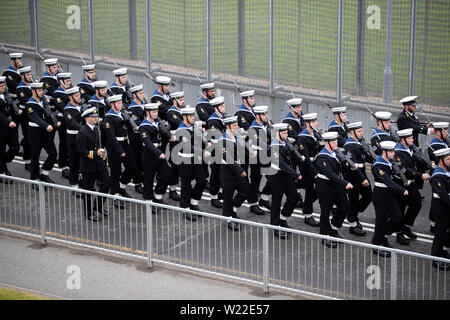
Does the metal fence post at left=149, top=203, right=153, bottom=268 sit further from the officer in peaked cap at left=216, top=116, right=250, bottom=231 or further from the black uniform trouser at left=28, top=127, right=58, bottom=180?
the black uniform trouser at left=28, top=127, right=58, bottom=180

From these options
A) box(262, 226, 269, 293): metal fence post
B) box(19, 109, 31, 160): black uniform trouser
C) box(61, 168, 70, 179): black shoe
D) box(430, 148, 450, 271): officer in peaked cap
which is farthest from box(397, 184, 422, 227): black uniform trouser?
box(19, 109, 31, 160): black uniform trouser

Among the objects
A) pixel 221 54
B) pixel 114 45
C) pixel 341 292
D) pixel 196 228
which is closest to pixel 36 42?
pixel 114 45

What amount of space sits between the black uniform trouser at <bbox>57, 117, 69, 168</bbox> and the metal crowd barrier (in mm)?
3388

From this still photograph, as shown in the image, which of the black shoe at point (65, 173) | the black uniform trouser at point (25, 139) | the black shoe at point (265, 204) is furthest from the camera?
the black uniform trouser at point (25, 139)

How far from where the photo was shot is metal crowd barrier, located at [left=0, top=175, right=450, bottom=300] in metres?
11.6

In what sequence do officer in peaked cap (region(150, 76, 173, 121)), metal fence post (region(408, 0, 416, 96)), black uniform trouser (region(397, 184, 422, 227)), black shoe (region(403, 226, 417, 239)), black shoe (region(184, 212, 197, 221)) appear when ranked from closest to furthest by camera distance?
1. black shoe (region(184, 212, 197, 221))
2. black uniform trouser (region(397, 184, 422, 227))
3. black shoe (region(403, 226, 417, 239))
4. officer in peaked cap (region(150, 76, 173, 121))
5. metal fence post (region(408, 0, 416, 96))

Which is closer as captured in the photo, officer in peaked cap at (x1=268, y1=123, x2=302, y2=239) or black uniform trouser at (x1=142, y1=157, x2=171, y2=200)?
officer in peaked cap at (x1=268, y1=123, x2=302, y2=239)

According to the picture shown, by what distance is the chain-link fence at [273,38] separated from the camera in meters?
18.9

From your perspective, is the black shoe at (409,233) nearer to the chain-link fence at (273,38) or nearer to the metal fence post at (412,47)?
the chain-link fence at (273,38)

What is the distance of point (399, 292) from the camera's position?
38.1 feet

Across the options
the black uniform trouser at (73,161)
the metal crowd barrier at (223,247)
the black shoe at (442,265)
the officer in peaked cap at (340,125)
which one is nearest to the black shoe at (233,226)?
the metal crowd barrier at (223,247)

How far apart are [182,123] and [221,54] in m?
5.50

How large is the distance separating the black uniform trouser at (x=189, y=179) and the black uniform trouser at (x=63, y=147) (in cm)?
310

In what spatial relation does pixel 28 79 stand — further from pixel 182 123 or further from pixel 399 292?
pixel 399 292
